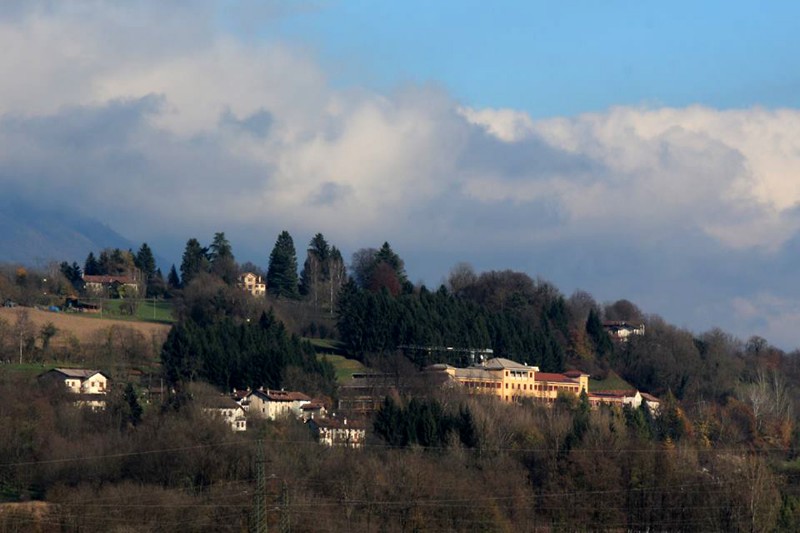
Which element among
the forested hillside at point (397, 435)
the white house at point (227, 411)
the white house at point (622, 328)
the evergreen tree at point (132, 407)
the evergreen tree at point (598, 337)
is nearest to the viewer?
the forested hillside at point (397, 435)

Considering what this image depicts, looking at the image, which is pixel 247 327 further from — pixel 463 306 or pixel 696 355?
pixel 696 355

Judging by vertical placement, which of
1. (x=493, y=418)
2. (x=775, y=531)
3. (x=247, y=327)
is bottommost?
(x=775, y=531)

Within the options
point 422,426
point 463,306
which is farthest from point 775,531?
point 463,306

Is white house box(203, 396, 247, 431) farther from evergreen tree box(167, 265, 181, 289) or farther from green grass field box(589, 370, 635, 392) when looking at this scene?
evergreen tree box(167, 265, 181, 289)

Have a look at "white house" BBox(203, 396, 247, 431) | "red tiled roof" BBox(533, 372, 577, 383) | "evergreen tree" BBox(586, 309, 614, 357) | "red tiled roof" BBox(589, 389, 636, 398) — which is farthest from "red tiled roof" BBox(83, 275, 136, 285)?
"white house" BBox(203, 396, 247, 431)

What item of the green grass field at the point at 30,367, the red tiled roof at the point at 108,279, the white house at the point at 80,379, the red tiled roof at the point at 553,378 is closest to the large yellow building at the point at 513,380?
the red tiled roof at the point at 553,378

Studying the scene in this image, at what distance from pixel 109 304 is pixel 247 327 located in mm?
22994

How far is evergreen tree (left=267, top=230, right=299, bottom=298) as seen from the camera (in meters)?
105

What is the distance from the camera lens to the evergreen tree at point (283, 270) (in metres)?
105

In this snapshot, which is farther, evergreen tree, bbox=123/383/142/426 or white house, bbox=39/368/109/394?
white house, bbox=39/368/109/394

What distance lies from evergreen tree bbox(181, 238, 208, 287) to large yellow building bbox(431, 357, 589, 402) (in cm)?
2665

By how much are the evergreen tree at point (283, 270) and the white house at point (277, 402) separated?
3045 centimetres

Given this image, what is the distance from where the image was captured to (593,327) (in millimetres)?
100000

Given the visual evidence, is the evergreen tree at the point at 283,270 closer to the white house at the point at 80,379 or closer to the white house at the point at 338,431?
the white house at the point at 80,379
